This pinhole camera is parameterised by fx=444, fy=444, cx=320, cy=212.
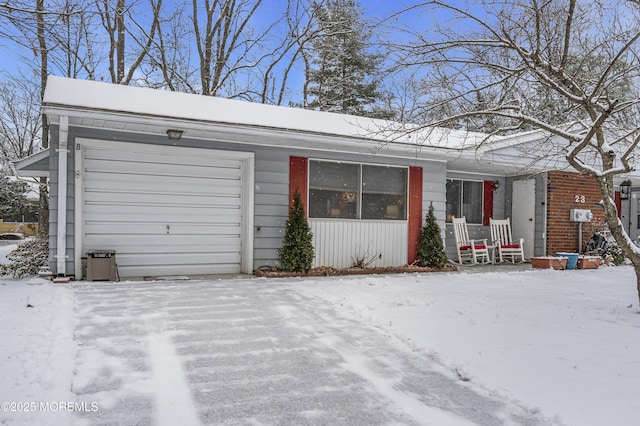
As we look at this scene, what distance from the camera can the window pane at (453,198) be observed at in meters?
10.4

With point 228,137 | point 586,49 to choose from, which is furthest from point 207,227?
point 586,49

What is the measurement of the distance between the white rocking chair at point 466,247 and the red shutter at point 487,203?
26.8 inches

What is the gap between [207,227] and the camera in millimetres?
7336

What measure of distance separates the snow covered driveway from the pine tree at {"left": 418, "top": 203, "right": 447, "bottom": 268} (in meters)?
4.11

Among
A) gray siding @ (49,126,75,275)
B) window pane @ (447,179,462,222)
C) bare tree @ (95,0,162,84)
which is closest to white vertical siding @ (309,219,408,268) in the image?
window pane @ (447,179,462,222)

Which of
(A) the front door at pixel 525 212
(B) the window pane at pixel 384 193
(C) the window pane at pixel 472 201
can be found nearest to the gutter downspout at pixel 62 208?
(B) the window pane at pixel 384 193

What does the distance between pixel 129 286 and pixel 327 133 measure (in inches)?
145

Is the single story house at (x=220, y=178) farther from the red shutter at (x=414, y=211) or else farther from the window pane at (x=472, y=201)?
the window pane at (x=472, y=201)

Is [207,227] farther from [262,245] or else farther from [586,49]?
[586,49]

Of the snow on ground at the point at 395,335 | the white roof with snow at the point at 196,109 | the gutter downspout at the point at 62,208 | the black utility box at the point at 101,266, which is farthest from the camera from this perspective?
the black utility box at the point at 101,266

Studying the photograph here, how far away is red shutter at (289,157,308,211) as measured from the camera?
7633 mm

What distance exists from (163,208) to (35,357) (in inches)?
167

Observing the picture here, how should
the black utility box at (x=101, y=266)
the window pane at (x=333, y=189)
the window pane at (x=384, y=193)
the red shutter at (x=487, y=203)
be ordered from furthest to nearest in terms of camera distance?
the red shutter at (x=487, y=203)
the window pane at (x=384, y=193)
the window pane at (x=333, y=189)
the black utility box at (x=101, y=266)

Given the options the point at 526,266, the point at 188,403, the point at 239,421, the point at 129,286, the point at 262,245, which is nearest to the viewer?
the point at 239,421
